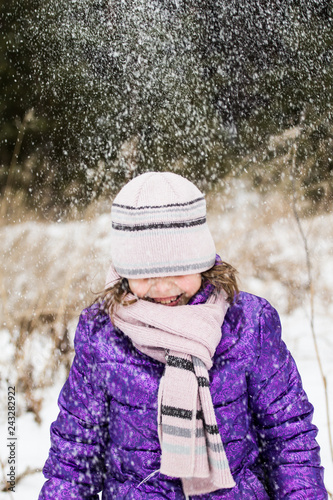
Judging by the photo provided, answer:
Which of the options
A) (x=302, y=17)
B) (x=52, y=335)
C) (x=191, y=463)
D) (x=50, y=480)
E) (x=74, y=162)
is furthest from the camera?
(x=74, y=162)

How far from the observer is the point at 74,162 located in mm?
3486

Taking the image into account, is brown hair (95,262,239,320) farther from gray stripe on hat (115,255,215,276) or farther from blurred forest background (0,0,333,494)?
blurred forest background (0,0,333,494)

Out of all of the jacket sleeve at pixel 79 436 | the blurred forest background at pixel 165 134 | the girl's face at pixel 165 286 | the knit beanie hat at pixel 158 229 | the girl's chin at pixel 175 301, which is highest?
Answer: the blurred forest background at pixel 165 134

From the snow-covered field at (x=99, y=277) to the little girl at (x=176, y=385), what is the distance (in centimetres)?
166

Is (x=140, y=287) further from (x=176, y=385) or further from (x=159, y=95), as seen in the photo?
(x=159, y=95)

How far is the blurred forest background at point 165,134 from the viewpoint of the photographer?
314cm

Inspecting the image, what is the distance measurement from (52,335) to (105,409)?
1947mm

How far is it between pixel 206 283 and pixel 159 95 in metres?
2.57

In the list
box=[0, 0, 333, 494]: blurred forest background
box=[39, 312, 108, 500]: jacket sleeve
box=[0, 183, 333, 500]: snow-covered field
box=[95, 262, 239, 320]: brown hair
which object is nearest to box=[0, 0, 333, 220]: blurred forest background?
box=[0, 0, 333, 494]: blurred forest background

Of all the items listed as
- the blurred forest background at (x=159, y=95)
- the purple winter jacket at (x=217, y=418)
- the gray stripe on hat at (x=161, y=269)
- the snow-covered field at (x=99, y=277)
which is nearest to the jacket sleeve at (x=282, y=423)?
the purple winter jacket at (x=217, y=418)

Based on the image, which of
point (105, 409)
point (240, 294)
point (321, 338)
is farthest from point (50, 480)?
point (321, 338)

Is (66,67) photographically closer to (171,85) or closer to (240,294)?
(171,85)

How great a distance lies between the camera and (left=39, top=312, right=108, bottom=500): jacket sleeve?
3.52 ft

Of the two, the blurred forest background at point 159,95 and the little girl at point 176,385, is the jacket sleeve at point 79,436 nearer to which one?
the little girl at point 176,385
